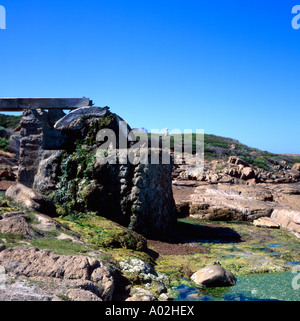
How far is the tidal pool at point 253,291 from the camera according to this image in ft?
13.8

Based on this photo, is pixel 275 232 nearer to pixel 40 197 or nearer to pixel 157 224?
pixel 157 224

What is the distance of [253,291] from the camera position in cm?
447

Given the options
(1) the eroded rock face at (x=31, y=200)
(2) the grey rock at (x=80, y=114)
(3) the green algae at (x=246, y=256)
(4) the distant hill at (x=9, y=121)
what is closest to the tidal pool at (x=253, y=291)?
(3) the green algae at (x=246, y=256)

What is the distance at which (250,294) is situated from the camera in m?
4.38

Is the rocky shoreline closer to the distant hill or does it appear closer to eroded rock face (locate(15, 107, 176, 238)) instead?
eroded rock face (locate(15, 107, 176, 238))

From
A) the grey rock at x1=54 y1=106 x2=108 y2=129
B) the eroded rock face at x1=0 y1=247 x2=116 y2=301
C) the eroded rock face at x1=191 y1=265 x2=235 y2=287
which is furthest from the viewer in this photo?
the grey rock at x1=54 y1=106 x2=108 y2=129

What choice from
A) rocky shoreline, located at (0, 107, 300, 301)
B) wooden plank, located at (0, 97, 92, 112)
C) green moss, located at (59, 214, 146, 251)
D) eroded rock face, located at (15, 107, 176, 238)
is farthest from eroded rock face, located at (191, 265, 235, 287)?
wooden plank, located at (0, 97, 92, 112)

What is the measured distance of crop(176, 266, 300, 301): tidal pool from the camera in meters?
4.21

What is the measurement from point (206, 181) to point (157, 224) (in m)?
10.2

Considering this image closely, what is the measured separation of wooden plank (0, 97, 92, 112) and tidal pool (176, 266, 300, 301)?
748 centimetres

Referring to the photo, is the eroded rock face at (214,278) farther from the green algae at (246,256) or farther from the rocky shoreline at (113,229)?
the green algae at (246,256)

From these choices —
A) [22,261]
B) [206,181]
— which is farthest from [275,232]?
[206,181]

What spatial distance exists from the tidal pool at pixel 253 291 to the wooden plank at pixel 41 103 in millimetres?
7477

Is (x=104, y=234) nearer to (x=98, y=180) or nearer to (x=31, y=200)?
(x=31, y=200)
